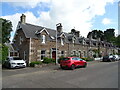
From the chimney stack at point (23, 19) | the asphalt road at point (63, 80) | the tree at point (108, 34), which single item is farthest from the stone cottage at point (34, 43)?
the tree at point (108, 34)

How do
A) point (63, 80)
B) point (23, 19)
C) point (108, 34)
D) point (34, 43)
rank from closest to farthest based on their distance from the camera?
point (63, 80) < point (34, 43) < point (23, 19) < point (108, 34)

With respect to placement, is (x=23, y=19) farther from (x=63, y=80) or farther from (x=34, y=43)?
(x=63, y=80)

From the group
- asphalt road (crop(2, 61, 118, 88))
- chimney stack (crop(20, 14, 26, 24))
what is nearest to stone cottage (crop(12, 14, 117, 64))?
chimney stack (crop(20, 14, 26, 24))

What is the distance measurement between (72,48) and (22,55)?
11.8m

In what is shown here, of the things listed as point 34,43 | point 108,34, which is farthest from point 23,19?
point 108,34

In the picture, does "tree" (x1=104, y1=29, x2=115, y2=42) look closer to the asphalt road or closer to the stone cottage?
the stone cottage

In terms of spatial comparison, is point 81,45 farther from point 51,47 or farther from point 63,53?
point 51,47

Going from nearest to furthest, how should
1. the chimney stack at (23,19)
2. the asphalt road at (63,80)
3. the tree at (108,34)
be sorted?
the asphalt road at (63,80) → the chimney stack at (23,19) → the tree at (108,34)

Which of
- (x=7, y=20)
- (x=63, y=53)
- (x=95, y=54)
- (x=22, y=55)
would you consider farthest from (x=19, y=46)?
(x=95, y=54)

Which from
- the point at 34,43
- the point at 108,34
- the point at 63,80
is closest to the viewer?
the point at 63,80

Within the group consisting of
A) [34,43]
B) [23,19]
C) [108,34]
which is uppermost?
[108,34]

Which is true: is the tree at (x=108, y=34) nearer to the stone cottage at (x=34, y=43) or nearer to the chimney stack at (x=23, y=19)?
the stone cottage at (x=34, y=43)

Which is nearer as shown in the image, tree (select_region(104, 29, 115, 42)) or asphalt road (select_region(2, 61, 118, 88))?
asphalt road (select_region(2, 61, 118, 88))

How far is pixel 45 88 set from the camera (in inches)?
238
